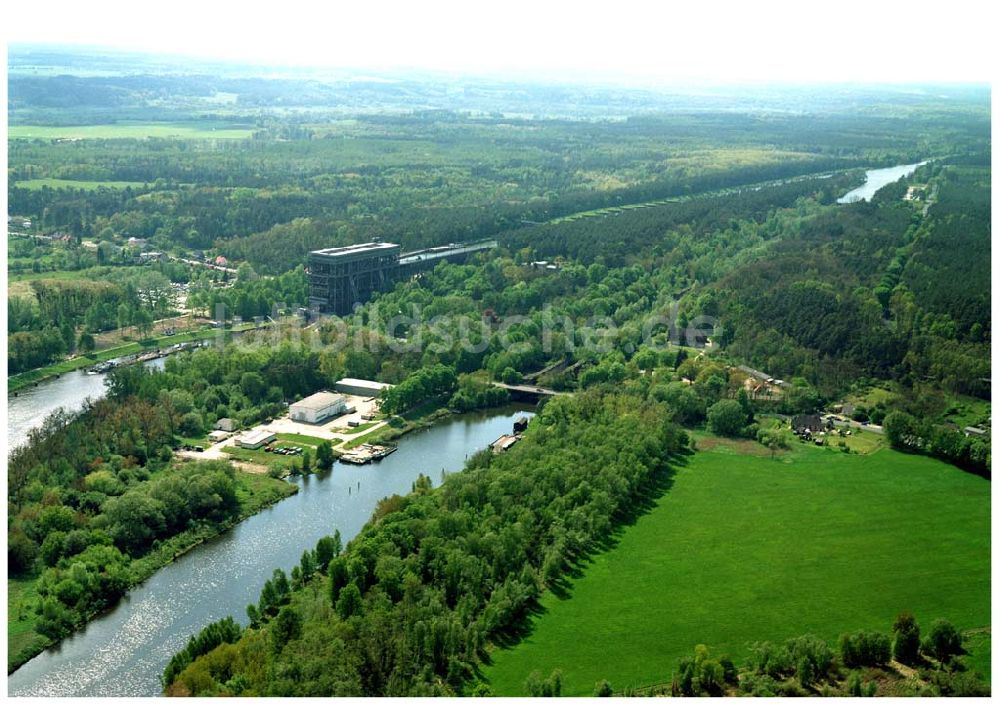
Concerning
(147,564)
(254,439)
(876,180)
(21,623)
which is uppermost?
(876,180)

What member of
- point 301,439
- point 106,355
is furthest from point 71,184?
point 301,439

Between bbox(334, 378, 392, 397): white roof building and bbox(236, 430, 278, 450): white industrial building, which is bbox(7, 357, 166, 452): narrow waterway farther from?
bbox(334, 378, 392, 397): white roof building

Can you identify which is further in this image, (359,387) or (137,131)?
(137,131)

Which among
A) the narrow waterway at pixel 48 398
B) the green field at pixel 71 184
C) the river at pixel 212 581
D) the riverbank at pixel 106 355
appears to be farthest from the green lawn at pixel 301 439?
the green field at pixel 71 184


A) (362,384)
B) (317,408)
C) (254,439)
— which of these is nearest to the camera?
(254,439)

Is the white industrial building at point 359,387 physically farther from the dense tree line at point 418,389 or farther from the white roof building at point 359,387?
the dense tree line at point 418,389

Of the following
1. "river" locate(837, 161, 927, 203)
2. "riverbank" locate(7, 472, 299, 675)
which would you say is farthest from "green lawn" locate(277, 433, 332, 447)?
"river" locate(837, 161, 927, 203)

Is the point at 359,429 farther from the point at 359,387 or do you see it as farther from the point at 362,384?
the point at 362,384
